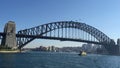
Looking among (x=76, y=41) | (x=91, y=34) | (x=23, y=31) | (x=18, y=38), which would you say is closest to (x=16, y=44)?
(x=18, y=38)

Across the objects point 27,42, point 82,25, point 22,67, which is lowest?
point 22,67

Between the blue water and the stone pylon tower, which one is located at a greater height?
the stone pylon tower

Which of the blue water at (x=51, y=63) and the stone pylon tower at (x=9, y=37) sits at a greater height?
the stone pylon tower at (x=9, y=37)

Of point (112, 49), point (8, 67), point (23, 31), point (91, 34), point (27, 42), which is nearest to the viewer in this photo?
point (8, 67)

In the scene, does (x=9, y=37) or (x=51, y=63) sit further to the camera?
(x=9, y=37)

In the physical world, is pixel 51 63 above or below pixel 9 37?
below

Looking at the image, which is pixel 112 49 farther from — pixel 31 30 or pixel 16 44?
pixel 16 44

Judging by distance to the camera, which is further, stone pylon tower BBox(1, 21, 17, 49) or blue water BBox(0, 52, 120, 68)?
stone pylon tower BBox(1, 21, 17, 49)

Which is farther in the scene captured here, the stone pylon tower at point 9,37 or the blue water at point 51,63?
the stone pylon tower at point 9,37
